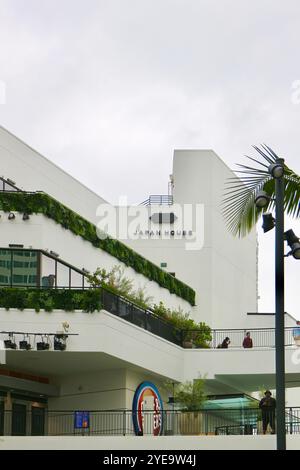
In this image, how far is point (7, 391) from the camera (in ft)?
141

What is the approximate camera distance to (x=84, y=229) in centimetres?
4556

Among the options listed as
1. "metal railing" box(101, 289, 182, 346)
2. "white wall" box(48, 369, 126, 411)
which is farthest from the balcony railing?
"metal railing" box(101, 289, 182, 346)

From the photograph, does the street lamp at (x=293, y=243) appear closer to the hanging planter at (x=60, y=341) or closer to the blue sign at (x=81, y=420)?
the hanging planter at (x=60, y=341)

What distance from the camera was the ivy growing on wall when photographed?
41656mm

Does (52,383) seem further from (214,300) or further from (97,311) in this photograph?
(214,300)

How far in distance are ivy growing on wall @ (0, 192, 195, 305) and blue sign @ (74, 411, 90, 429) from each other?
7.78 meters

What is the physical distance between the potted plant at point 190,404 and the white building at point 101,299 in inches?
28.8

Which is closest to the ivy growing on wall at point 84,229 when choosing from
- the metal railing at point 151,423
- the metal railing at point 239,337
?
the metal railing at point 239,337

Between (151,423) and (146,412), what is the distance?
49 cm

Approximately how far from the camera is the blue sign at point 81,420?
40688 millimetres

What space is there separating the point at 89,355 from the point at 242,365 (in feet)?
31.2

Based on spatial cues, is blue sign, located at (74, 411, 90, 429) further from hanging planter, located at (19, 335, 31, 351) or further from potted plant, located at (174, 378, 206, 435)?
potted plant, located at (174, 378, 206, 435)
